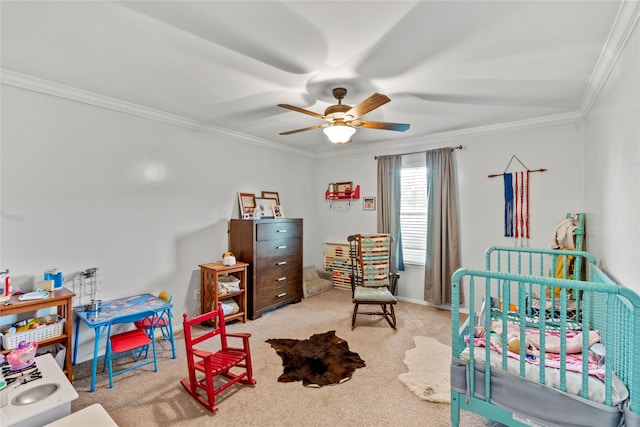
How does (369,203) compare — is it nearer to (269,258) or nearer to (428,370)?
(269,258)

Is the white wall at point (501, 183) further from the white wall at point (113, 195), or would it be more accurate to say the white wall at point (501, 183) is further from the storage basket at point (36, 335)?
the storage basket at point (36, 335)

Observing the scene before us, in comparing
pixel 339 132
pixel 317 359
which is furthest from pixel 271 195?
pixel 317 359

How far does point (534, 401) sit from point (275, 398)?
5.47 ft

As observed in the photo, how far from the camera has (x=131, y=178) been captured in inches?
124

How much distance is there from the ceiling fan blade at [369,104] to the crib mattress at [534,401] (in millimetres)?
1783

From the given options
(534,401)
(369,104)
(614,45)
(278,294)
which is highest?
(614,45)

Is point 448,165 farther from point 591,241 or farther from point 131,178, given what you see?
point 131,178

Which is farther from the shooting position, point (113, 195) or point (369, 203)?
point (369, 203)

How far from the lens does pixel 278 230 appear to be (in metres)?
4.22

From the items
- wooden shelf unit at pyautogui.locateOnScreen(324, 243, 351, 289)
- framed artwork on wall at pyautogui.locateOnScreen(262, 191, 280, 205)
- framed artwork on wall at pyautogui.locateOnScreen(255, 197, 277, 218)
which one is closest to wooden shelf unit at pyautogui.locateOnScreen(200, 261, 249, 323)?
framed artwork on wall at pyautogui.locateOnScreen(255, 197, 277, 218)

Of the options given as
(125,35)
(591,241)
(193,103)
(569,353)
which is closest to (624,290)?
(569,353)

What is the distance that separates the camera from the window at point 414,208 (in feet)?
14.8

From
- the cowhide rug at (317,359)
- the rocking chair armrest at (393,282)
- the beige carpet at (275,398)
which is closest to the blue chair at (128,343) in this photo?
the beige carpet at (275,398)

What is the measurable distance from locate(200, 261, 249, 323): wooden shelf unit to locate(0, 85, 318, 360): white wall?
149mm
